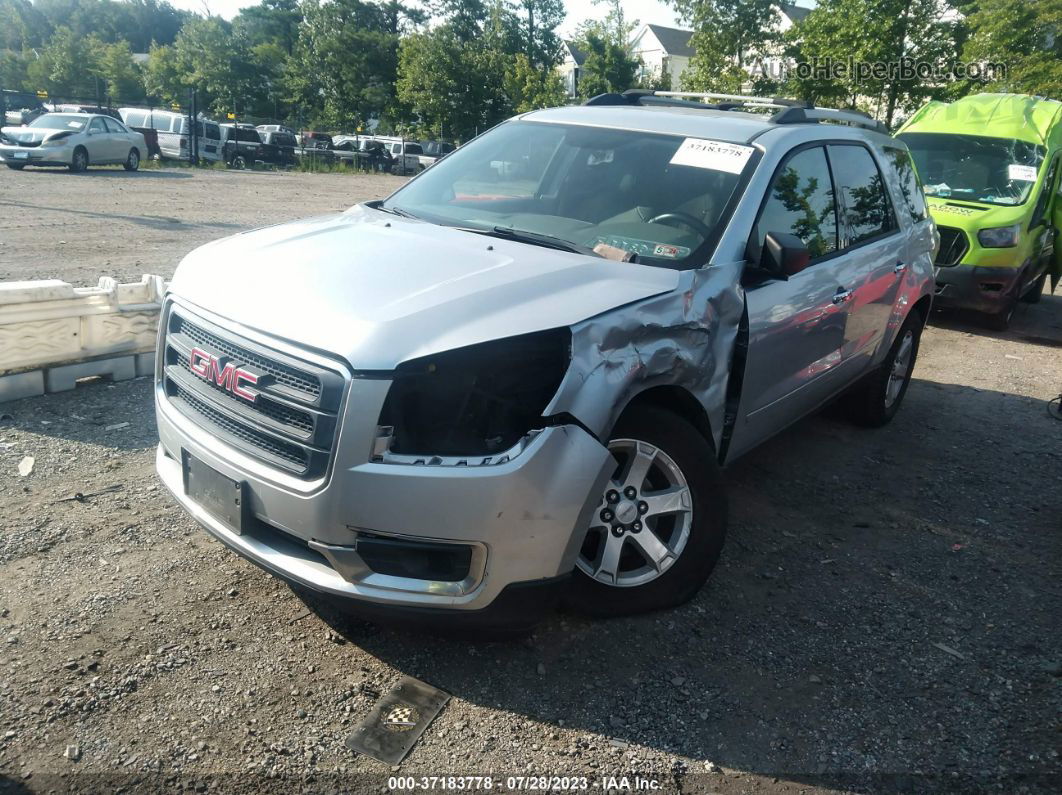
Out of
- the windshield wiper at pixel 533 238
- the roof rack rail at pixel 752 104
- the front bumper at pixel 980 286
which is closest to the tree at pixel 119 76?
the front bumper at pixel 980 286

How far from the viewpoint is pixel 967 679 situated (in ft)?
10.9

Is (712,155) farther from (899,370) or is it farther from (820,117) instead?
(899,370)

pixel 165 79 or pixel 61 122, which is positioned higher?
pixel 165 79

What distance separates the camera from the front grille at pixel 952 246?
977cm

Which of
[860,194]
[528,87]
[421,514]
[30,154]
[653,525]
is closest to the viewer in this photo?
[421,514]

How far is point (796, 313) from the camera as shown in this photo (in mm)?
4172

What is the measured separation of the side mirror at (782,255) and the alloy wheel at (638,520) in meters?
1.04

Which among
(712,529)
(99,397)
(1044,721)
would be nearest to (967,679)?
(1044,721)

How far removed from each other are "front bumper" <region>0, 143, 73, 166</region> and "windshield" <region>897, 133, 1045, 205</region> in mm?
20109

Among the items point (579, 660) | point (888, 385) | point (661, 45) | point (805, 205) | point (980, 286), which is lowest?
point (579, 660)

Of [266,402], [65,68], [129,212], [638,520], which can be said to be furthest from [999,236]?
[65,68]

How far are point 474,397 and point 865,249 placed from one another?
312 centimetres

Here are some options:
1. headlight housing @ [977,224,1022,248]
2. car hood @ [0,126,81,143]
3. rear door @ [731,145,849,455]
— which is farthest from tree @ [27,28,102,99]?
rear door @ [731,145,849,455]

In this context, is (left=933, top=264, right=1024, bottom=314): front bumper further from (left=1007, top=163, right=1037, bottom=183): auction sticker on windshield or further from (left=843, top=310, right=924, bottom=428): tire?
(left=843, top=310, right=924, bottom=428): tire
